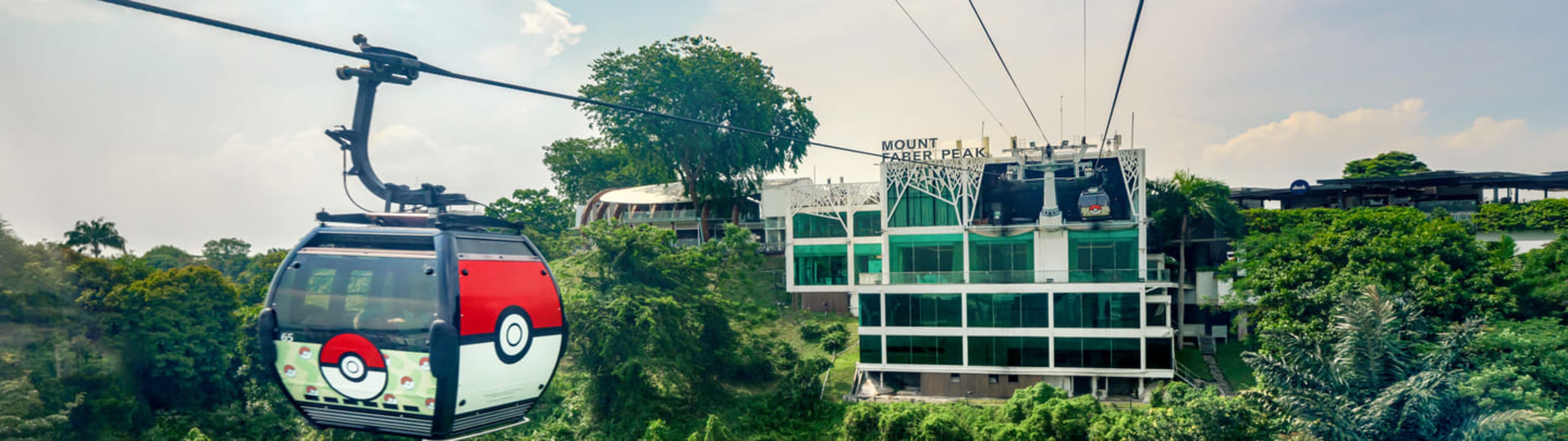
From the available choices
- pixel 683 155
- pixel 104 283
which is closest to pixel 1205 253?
pixel 683 155

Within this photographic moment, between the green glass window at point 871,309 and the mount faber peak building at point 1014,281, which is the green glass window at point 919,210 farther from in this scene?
the green glass window at point 871,309

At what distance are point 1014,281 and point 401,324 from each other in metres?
25.1

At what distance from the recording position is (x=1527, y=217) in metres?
32.0

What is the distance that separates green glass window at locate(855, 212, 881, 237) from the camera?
131 feet

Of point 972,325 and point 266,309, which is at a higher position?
point 266,309

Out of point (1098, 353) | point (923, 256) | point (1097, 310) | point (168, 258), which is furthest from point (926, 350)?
point (168, 258)

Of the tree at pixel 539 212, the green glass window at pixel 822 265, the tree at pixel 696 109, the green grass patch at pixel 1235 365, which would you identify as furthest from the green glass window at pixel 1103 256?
the tree at pixel 539 212

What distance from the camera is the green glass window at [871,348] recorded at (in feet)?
107

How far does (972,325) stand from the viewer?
31438mm

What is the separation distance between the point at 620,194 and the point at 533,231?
11743 millimetres

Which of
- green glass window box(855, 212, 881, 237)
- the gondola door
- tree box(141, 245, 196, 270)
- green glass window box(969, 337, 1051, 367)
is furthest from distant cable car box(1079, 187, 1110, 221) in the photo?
tree box(141, 245, 196, 270)

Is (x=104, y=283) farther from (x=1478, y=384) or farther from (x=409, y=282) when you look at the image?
(x=1478, y=384)

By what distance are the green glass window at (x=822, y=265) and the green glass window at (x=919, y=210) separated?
756 centimetres

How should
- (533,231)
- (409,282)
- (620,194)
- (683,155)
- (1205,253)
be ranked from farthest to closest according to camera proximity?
(620,194) < (683,155) < (533,231) < (1205,253) < (409,282)
